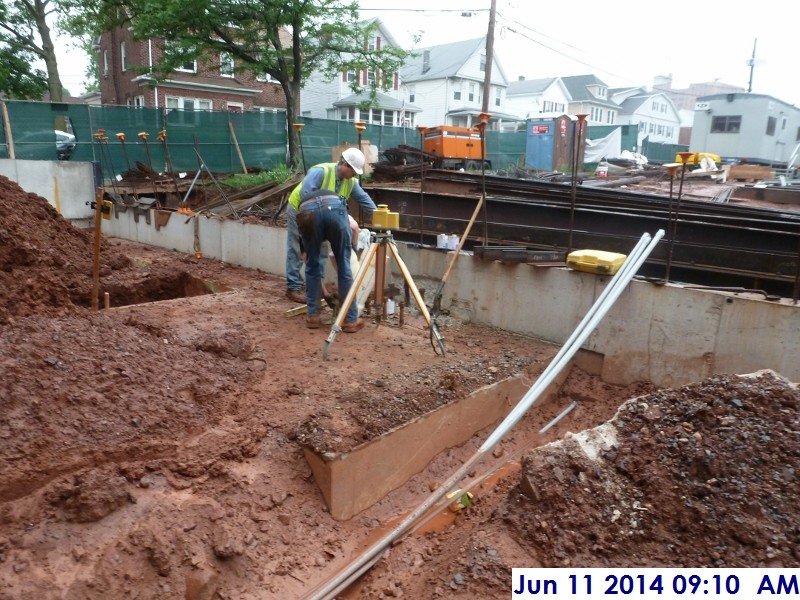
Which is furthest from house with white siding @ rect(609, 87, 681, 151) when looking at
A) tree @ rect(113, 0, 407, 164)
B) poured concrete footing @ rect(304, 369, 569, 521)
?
Answer: poured concrete footing @ rect(304, 369, 569, 521)

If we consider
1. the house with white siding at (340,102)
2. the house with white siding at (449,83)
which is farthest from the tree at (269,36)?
the house with white siding at (449,83)

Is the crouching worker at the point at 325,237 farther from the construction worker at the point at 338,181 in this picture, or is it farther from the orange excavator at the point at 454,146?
the orange excavator at the point at 454,146

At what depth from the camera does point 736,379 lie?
3900 mm

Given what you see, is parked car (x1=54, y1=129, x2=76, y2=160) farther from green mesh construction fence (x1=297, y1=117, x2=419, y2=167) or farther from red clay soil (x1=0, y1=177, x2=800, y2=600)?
red clay soil (x1=0, y1=177, x2=800, y2=600)

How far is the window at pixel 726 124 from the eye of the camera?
102 feet

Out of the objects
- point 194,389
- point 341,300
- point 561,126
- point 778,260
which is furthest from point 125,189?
point 561,126

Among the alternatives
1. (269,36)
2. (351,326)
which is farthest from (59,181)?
(351,326)

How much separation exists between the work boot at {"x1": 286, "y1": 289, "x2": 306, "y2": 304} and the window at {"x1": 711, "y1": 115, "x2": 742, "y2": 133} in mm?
32137

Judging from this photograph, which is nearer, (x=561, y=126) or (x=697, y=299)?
(x=697, y=299)

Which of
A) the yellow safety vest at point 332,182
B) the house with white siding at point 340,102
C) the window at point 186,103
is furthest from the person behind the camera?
the house with white siding at point 340,102

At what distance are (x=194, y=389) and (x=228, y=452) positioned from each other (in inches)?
32.1

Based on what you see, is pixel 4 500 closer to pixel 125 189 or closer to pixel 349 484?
pixel 349 484

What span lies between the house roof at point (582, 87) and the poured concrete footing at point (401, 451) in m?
58.1

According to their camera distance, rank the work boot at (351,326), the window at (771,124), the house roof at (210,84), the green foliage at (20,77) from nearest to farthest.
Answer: the work boot at (351,326)
the green foliage at (20,77)
the house roof at (210,84)
the window at (771,124)
